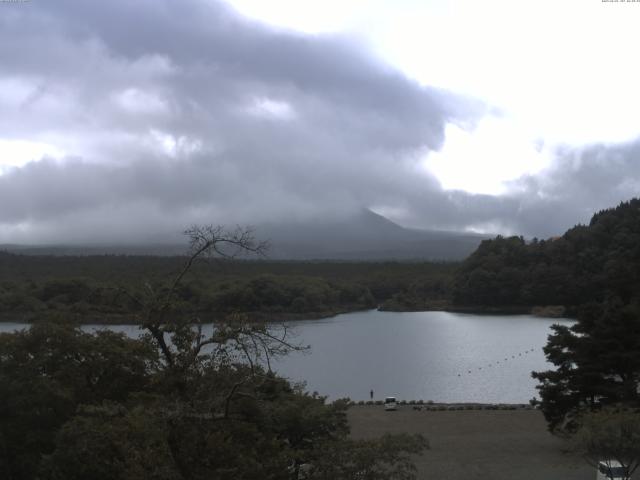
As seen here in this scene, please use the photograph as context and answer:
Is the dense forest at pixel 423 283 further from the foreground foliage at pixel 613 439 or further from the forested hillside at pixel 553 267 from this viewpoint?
the foreground foliage at pixel 613 439

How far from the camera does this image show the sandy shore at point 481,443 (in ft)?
41.9

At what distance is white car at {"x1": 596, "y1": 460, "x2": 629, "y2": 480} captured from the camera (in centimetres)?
959

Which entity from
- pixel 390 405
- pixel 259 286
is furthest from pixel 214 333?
pixel 259 286

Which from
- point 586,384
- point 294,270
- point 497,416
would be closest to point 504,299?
point 294,270

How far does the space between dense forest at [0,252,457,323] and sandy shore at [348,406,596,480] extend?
860 inches

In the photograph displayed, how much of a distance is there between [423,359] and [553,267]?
1398 inches

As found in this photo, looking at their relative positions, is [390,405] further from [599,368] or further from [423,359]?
[423,359]

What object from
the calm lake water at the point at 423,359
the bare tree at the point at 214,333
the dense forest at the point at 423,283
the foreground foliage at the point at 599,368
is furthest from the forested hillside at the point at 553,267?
the bare tree at the point at 214,333

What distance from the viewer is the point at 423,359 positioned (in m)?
34.3

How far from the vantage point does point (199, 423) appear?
5125mm

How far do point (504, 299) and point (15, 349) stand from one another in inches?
2470

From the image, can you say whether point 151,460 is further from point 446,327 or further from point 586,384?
point 446,327

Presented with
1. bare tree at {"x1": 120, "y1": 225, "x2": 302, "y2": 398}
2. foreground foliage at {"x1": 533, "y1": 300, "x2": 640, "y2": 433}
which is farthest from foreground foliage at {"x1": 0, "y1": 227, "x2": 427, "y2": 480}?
foreground foliage at {"x1": 533, "y1": 300, "x2": 640, "y2": 433}

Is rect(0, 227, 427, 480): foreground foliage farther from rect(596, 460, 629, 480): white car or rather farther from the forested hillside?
the forested hillside
